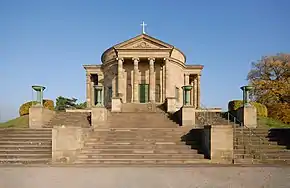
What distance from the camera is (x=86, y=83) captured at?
127 feet

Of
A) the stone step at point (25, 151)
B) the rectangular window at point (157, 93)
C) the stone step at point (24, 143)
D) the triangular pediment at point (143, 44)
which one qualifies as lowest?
the stone step at point (25, 151)

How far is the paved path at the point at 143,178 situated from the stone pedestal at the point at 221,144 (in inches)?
85.5

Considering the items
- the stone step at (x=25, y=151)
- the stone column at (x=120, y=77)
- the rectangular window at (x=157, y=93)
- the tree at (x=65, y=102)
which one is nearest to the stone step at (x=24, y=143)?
the stone step at (x=25, y=151)

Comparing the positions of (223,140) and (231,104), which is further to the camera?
(231,104)

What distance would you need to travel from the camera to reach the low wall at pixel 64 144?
1210 cm

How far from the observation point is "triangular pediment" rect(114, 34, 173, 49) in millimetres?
32625

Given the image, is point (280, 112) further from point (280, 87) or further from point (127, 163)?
point (127, 163)

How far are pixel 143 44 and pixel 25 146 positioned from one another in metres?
22.6

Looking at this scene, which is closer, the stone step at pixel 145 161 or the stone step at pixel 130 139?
the stone step at pixel 145 161

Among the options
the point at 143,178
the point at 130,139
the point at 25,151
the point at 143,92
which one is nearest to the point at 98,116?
the point at 130,139

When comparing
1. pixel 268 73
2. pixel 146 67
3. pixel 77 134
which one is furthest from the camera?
pixel 268 73

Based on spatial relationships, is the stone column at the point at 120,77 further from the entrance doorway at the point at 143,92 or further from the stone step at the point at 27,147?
the stone step at the point at 27,147

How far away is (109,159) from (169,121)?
9.72 meters

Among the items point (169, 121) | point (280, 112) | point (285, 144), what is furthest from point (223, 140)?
point (280, 112)
